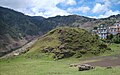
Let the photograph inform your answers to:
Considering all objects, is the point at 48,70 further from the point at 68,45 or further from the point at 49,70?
the point at 68,45

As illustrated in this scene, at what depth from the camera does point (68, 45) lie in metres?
77.1

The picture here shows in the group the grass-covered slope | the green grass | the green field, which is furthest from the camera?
the grass-covered slope

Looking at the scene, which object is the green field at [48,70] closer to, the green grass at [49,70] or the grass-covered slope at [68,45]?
the green grass at [49,70]

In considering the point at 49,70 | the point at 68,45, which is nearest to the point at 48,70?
the point at 49,70

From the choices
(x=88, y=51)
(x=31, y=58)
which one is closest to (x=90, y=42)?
(x=88, y=51)

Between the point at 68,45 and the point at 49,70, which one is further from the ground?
the point at 68,45

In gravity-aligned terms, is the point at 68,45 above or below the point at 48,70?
above

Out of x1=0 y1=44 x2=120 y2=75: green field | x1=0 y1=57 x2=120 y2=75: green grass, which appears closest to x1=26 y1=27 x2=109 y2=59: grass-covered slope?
x1=0 y1=44 x2=120 y2=75: green field

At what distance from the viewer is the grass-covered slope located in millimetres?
73512

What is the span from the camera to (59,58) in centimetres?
7094

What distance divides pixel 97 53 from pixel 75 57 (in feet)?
23.2

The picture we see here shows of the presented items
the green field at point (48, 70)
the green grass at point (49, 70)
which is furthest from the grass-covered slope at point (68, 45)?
the green grass at point (49, 70)

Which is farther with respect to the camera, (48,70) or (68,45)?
(68,45)

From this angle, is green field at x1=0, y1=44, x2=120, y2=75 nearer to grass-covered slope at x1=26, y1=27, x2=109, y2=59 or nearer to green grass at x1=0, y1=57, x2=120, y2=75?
green grass at x1=0, y1=57, x2=120, y2=75
